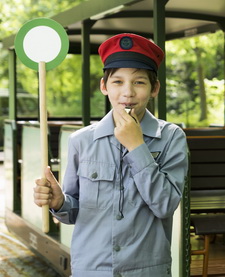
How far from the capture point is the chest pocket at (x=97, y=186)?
7.72ft

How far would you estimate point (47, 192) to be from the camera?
89.8 inches

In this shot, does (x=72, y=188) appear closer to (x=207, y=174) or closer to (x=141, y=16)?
(x=207, y=174)

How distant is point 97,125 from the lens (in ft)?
8.08

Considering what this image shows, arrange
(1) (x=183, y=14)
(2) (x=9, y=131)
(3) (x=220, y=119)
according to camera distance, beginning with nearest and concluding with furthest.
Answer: (1) (x=183, y=14) < (2) (x=9, y=131) < (3) (x=220, y=119)

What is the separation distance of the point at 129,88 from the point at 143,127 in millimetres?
154

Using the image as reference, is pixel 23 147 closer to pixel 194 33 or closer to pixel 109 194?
pixel 194 33

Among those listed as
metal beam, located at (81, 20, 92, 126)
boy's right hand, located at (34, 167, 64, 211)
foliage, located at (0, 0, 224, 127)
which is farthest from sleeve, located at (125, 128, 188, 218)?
foliage, located at (0, 0, 224, 127)

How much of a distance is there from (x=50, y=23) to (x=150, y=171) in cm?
65

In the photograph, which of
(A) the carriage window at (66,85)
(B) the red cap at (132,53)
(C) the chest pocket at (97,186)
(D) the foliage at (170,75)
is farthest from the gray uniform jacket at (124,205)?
(A) the carriage window at (66,85)

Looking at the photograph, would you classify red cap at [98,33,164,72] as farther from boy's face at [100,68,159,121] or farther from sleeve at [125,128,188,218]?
sleeve at [125,128,188,218]

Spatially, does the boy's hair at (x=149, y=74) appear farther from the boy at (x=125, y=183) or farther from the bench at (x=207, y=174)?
the bench at (x=207, y=174)

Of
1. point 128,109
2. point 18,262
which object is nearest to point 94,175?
point 128,109

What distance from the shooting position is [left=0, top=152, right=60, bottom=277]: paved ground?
21.8 feet

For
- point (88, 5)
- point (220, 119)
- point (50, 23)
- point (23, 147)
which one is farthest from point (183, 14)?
point (220, 119)
